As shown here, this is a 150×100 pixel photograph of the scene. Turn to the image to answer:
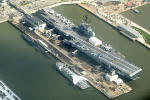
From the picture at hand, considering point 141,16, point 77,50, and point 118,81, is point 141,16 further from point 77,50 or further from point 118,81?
point 118,81

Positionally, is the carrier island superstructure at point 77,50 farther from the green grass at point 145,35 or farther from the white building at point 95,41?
the green grass at point 145,35

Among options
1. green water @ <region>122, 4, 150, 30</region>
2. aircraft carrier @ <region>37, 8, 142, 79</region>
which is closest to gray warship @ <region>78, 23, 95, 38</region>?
A: aircraft carrier @ <region>37, 8, 142, 79</region>

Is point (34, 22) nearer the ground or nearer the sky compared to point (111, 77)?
nearer the sky

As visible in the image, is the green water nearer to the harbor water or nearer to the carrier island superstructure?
the harbor water

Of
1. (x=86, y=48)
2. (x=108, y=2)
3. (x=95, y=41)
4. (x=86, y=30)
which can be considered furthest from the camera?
(x=108, y=2)

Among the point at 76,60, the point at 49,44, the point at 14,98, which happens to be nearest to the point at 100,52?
the point at 76,60

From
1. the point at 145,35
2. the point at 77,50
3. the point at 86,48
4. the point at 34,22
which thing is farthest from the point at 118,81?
the point at 34,22
